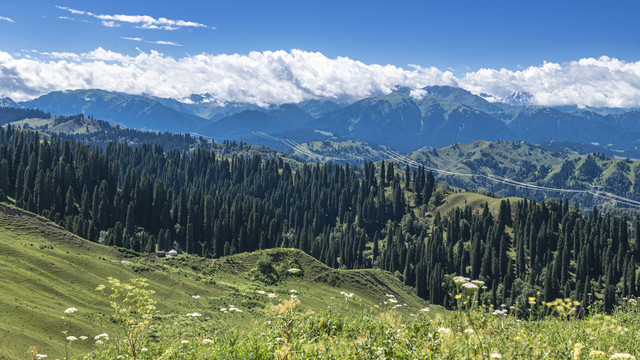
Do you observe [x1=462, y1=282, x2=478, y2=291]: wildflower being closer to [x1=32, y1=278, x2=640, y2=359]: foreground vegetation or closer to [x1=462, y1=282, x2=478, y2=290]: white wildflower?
[x1=462, y1=282, x2=478, y2=290]: white wildflower

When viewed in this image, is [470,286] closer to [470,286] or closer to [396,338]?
[470,286]

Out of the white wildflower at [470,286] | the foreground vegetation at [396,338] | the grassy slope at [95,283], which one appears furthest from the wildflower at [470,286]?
the grassy slope at [95,283]

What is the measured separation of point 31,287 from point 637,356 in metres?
87.7

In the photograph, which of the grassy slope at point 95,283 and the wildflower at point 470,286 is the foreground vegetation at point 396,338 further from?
the grassy slope at point 95,283

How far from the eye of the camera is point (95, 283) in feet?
300

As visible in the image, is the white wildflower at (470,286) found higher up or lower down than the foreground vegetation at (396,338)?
higher up

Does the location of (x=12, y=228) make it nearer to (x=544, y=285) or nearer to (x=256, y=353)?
(x=256, y=353)

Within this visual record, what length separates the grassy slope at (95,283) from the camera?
205ft

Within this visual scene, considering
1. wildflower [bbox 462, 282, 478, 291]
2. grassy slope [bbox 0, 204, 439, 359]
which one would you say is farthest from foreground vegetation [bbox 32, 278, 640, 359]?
grassy slope [bbox 0, 204, 439, 359]

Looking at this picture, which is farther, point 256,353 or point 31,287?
point 31,287

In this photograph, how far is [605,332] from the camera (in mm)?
18078

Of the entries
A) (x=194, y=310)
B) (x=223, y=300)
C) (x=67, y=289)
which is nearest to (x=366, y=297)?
(x=223, y=300)

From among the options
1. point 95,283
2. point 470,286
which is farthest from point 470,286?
point 95,283

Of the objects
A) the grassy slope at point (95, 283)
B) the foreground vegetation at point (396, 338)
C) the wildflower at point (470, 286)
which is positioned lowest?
the grassy slope at point (95, 283)
